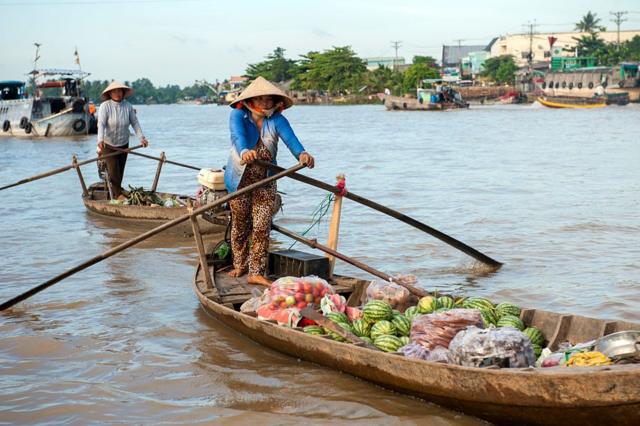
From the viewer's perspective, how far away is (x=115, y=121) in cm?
980

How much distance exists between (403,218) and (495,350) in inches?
106

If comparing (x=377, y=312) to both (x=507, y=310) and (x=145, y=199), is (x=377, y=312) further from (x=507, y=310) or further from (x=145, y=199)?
(x=145, y=199)

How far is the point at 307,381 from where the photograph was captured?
4770 millimetres

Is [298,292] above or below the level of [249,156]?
below

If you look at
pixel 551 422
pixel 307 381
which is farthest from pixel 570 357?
pixel 307 381

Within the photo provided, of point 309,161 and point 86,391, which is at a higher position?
point 309,161

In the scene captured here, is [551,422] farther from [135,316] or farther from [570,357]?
[135,316]

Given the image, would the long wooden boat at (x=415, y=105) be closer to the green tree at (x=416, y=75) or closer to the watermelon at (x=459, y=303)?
the green tree at (x=416, y=75)

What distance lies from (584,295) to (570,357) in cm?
306

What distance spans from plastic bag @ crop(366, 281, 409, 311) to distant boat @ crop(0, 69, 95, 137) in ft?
87.4

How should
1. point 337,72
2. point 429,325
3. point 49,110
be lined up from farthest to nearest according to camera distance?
point 337,72 < point 49,110 < point 429,325

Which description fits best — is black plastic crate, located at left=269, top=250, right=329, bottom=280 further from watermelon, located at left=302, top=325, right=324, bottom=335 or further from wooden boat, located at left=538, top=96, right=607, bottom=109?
wooden boat, located at left=538, top=96, right=607, bottom=109

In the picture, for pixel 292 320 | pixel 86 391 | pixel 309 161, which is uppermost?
pixel 309 161

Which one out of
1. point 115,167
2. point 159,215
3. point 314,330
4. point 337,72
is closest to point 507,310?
point 314,330
